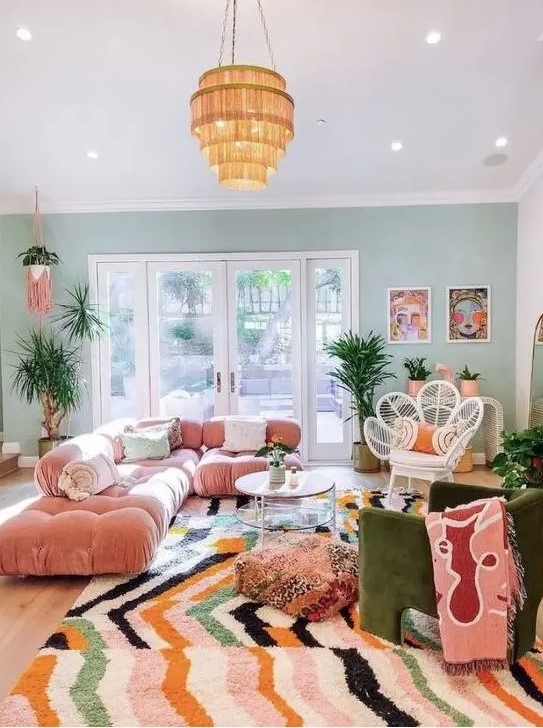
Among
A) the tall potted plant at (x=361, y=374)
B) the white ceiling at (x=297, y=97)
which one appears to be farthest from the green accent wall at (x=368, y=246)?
the tall potted plant at (x=361, y=374)

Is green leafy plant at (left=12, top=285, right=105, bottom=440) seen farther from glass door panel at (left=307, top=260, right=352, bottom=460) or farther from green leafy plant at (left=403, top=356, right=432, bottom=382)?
green leafy plant at (left=403, top=356, right=432, bottom=382)

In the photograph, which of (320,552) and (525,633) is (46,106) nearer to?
(320,552)

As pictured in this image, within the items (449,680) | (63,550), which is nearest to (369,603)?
(449,680)

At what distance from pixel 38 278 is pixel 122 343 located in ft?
3.56

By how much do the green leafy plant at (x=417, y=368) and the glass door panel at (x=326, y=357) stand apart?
0.74m

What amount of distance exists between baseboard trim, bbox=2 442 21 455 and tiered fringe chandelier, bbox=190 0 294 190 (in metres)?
4.62

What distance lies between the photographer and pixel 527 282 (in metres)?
5.68

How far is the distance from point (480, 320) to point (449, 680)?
4350mm

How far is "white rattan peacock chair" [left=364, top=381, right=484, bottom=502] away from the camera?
15.0 feet

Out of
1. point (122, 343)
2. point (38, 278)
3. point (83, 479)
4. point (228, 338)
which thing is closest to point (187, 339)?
point (228, 338)

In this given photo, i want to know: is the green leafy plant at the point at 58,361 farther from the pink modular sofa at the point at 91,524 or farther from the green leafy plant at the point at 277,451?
the green leafy plant at the point at 277,451

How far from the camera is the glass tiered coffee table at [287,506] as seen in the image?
3.78m

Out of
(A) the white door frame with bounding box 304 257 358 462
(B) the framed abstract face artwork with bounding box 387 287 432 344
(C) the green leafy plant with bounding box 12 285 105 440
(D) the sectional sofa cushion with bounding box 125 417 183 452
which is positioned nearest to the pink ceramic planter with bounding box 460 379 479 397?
(B) the framed abstract face artwork with bounding box 387 287 432 344

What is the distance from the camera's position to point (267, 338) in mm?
6184
